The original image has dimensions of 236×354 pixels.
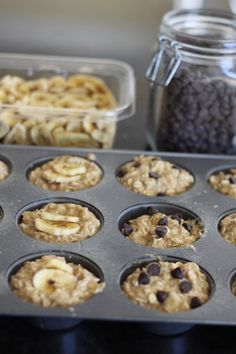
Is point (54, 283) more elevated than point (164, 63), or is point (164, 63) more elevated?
point (164, 63)

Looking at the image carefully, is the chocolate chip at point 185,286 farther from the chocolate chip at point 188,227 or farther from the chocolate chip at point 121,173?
the chocolate chip at point 121,173

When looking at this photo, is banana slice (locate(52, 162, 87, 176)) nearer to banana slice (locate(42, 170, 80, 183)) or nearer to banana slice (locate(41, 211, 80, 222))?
banana slice (locate(42, 170, 80, 183))

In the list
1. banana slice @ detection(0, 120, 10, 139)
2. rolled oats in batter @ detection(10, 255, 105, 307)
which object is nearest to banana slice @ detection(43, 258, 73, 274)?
rolled oats in batter @ detection(10, 255, 105, 307)

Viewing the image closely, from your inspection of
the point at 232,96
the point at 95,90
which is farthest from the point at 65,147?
the point at 232,96

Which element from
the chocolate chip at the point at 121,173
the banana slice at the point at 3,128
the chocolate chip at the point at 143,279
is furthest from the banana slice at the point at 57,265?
the banana slice at the point at 3,128

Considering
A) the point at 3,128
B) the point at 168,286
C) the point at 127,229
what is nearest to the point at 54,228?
the point at 127,229

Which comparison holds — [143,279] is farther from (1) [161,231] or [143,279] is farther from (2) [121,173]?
(2) [121,173]

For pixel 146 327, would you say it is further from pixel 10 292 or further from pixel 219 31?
pixel 219 31
